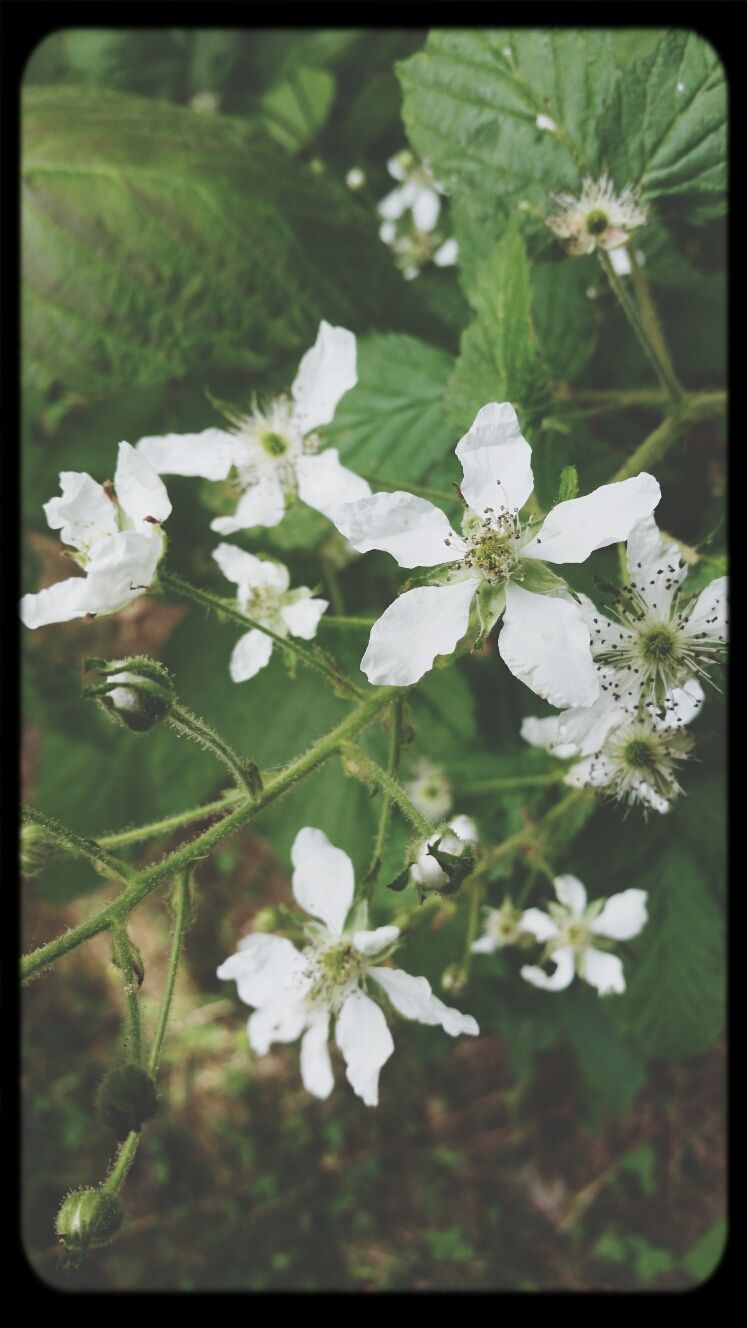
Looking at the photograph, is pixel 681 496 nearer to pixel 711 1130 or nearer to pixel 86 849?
pixel 86 849

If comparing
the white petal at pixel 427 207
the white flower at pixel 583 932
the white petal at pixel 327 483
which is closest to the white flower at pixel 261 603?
the white petal at pixel 327 483

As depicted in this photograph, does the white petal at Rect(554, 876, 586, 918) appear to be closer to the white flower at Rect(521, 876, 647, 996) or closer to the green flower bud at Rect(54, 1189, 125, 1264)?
the white flower at Rect(521, 876, 647, 996)

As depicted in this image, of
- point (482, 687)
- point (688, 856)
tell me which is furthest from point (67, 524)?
point (688, 856)

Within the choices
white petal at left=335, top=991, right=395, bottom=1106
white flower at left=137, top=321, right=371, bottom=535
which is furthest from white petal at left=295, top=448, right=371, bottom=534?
white petal at left=335, top=991, right=395, bottom=1106

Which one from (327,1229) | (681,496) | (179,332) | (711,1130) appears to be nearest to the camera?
(179,332)

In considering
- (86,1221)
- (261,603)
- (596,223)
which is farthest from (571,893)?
(596,223)

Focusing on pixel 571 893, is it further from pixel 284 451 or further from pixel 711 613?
pixel 284 451

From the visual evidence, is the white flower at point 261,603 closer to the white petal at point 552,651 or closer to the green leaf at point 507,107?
the white petal at point 552,651
